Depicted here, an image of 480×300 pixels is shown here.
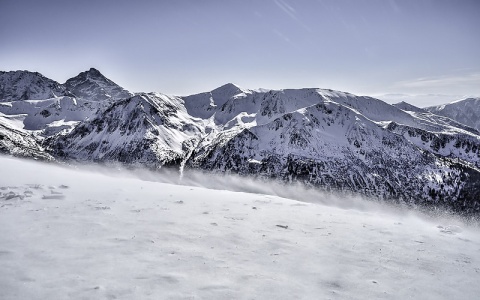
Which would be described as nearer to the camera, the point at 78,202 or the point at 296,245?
the point at 296,245

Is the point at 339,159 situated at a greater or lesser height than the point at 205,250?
greater

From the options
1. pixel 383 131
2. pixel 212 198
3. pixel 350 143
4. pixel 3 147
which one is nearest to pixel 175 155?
pixel 3 147

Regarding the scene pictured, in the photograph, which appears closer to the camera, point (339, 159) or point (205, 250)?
point (205, 250)

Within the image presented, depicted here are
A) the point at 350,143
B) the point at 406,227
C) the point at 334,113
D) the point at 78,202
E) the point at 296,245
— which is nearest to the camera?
the point at 296,245

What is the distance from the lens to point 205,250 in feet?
25.4

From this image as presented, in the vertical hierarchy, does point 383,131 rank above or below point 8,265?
above

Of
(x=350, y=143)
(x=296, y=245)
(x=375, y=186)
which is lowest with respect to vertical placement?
(x=375, y=186)

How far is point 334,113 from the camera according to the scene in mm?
194000

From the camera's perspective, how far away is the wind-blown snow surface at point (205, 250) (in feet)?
19.6

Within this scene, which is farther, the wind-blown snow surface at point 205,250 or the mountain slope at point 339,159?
the mountain slope at point 339,159

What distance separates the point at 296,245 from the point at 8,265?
646cm

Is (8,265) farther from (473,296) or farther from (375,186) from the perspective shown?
(375,186)

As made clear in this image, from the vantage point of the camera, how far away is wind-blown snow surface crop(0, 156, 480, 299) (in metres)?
5.97

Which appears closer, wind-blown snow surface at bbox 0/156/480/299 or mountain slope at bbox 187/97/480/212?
wind-blown snow surface at bbox 0/156/480/299
